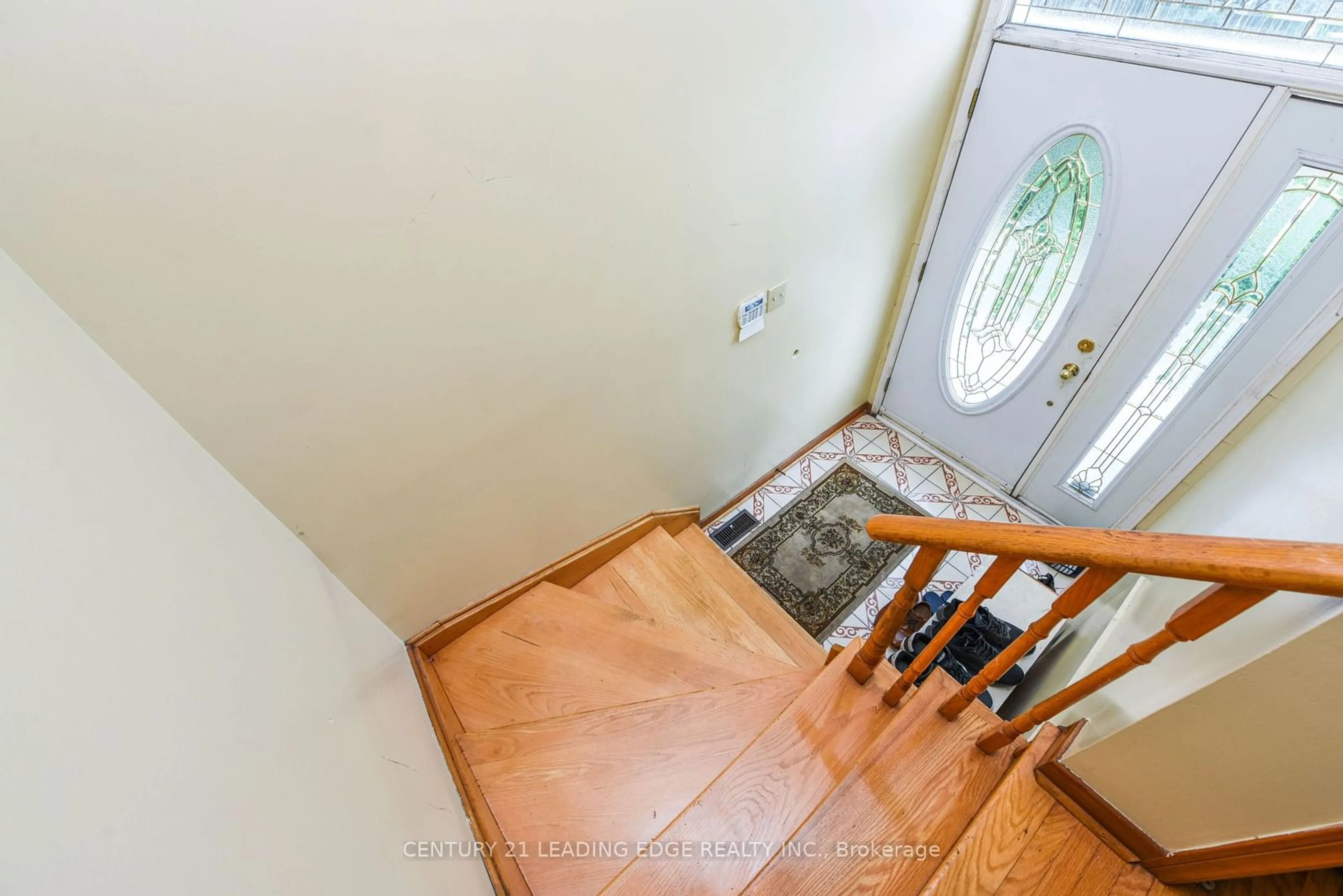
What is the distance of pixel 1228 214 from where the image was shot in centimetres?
164

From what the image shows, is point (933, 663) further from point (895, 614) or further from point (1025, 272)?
point (1025, 272)

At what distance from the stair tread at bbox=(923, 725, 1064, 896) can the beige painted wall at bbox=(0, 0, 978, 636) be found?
4.48 ft

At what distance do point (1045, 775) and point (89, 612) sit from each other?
1394 millimetres

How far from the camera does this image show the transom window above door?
4.58 feet

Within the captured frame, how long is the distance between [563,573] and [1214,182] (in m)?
2.52

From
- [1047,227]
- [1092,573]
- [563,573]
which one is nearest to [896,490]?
[1047,227]

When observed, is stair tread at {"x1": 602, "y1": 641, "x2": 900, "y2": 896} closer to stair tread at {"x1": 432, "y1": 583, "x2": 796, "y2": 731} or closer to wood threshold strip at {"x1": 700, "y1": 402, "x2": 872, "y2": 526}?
stair tread at {"x1": 432, "y1": 583, "x2": 796, "y2": 731}

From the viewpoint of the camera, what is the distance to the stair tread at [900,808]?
0.93m

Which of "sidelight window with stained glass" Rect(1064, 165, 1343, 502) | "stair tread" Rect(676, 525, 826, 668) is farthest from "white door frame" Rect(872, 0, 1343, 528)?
"stair tread" Rect(676, 525, 826, 668)

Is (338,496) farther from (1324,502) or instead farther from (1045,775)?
(1324,502)

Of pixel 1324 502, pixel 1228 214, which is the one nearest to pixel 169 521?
pixel 1324 502

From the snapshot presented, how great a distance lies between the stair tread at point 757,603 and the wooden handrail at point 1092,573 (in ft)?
3.08

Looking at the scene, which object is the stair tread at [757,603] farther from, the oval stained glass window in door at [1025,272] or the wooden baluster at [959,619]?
the oval stained glass window in door at [1025,272]

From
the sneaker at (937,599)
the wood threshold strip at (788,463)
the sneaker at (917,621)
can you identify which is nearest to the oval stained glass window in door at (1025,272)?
the wood threshold strip at (788,463)
